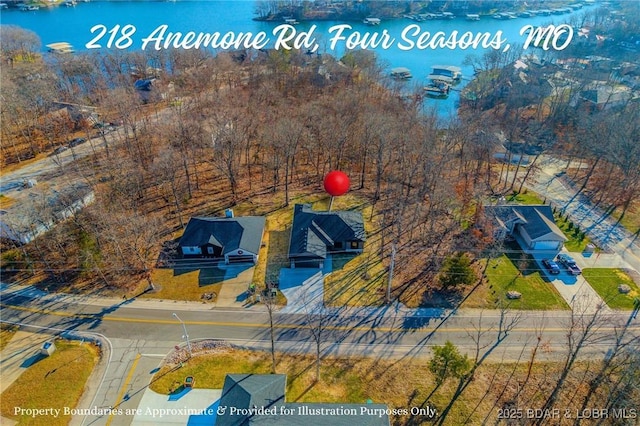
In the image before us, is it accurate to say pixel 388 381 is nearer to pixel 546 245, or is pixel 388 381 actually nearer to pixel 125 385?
pixel 125 385

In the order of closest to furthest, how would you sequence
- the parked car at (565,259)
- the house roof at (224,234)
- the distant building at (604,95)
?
the parked car at (565,259), the house roof at (224,234), the distant building at (604,95)

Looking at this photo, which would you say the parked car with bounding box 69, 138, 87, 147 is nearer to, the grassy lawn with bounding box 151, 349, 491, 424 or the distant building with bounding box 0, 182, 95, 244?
the distant building with bounding box 0, 182, 95, 244

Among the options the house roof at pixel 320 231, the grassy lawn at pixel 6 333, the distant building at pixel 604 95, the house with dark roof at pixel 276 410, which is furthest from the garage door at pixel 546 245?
the grassy lawn at pixel 6 333

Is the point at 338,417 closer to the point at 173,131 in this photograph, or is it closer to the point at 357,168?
the point at 357,168

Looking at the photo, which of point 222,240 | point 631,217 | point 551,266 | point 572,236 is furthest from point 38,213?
point 631,217

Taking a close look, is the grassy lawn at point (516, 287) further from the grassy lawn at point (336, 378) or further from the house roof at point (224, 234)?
the house roof at point (224, 234)

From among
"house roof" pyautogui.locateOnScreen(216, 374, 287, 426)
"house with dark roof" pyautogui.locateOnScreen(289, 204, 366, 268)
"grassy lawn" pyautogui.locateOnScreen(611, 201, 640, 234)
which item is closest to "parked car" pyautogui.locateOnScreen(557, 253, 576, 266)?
"grassy lawn" pyautogui.locateOnScreen(611, 201, 640, 234)

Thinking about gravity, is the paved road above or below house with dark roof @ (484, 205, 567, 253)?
below

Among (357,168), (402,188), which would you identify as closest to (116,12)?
(357,168)
